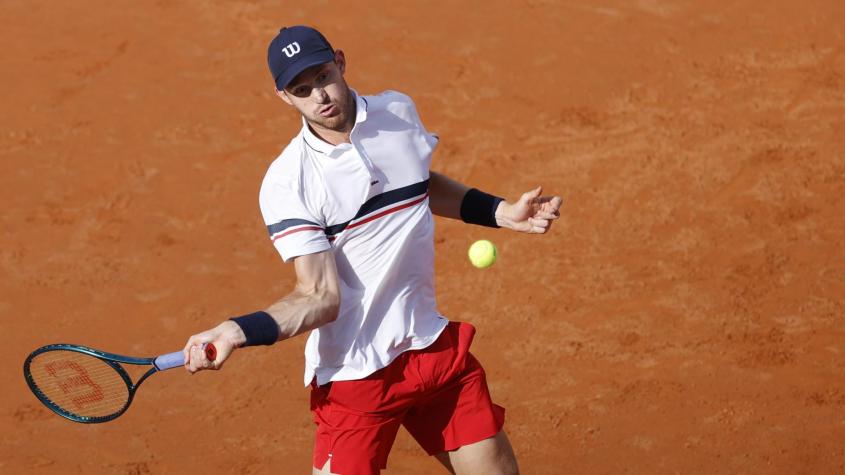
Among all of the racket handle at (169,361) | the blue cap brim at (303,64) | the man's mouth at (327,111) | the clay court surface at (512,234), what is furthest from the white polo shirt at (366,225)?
the clay court surface at (512,234)

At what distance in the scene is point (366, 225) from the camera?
4.53m

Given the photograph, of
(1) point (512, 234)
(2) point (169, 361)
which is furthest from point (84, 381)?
(1) point (512, 234)

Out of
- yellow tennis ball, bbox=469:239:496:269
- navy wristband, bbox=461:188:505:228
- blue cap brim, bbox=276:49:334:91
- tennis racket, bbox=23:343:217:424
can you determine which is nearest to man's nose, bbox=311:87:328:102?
blue cap brim, bbox=276:49:334:91

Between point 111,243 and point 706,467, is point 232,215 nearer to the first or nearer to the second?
point 111,243

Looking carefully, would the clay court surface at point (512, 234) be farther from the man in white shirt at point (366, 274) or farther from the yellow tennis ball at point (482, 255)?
the man in white shirt at point (366, 274)

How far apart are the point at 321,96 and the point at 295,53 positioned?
7.6 inches

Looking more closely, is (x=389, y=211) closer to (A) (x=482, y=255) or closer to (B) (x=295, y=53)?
(B) (x=295, y=53)

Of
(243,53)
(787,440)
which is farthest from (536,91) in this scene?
(787,440)

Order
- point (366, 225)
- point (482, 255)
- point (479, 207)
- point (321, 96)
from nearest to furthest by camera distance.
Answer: point (321, 96) → point (366, 225) → point (479, 207) → point (482, 255)

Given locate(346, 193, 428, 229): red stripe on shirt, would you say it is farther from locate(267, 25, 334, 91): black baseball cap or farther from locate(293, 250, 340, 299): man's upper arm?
locate(267, 25, 334, 91): black baseball cap

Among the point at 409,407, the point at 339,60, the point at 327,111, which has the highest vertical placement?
the point at 339,60

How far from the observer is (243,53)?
10.3 m

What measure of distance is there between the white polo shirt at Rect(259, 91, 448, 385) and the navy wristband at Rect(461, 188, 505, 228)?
353 millimetres

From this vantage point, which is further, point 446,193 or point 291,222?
point 446,193
